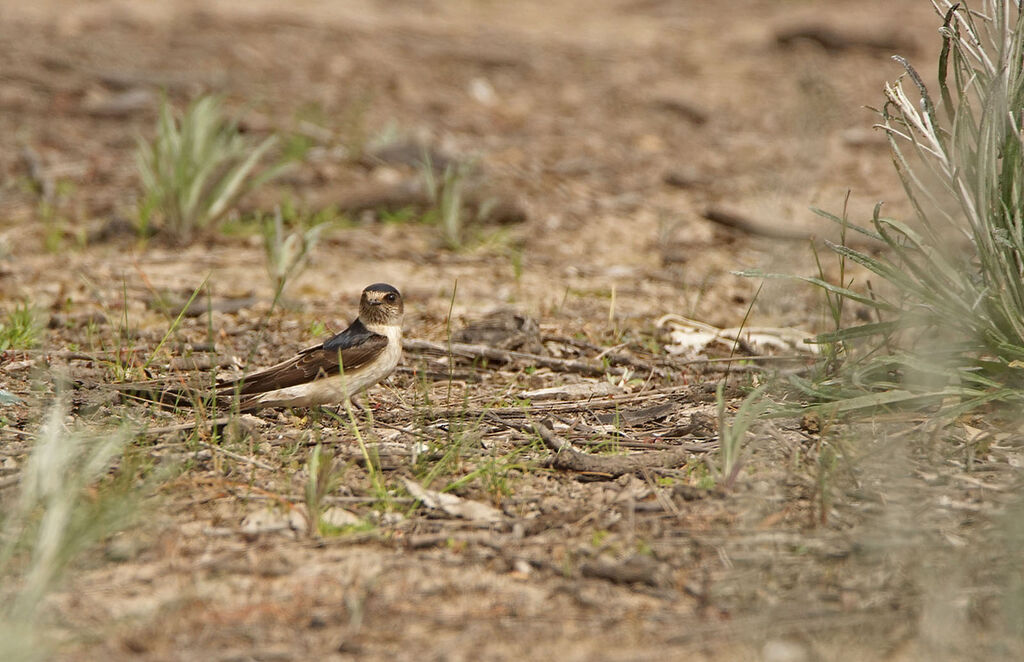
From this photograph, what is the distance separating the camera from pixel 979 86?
4.06 metres

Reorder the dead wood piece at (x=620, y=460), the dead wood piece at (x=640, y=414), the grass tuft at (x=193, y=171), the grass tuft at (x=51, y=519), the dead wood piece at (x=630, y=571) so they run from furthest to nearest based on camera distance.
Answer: the grass tuft at (x=193, y=171), the dead wood piece at (x=640, y=414), the dead wood piece at (x=620, y=460), the dead wood piece at (x=630, y=571), the grass tuft at (x=51, y=519)

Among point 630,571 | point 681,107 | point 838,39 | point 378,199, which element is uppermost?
point 838,39

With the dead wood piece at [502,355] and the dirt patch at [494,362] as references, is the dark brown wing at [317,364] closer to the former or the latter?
the dirt patch at [494,362]

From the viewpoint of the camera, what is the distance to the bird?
4324 millimetres

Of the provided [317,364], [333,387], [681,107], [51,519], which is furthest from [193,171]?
[681,107]

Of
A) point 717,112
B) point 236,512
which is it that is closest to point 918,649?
point 236,512

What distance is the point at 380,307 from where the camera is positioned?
482 centimetres

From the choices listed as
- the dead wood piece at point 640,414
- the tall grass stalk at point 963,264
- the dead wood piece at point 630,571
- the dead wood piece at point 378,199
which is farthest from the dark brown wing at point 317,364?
the dead wood piece at point 378,199

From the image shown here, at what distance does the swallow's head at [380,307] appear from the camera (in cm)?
482

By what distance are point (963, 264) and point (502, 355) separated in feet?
6.58

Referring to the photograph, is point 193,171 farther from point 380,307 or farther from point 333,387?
point 333,387

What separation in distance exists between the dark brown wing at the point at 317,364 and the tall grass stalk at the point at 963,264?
175 cm

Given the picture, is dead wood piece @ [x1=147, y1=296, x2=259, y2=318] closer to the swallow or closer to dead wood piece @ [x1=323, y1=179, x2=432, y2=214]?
the swallow

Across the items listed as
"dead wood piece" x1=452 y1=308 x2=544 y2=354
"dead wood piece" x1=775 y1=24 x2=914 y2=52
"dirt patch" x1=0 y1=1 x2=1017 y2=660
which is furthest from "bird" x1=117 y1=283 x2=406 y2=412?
"dead wood piece" x1=775 y1=24 x2=914 y2=52
